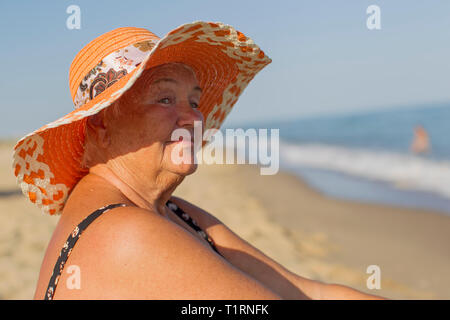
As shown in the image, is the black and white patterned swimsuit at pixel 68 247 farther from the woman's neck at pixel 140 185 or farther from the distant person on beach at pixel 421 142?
the distant person on beach at pixel 421 142

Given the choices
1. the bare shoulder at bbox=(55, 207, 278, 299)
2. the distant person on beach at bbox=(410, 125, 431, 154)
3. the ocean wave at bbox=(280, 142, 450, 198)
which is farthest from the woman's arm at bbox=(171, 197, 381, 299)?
the distant person on beach at bbox=(410, 125, 431, 154)

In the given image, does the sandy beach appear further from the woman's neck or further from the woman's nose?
the woman's nose

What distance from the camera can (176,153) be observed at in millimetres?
1821

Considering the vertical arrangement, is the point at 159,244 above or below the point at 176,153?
below

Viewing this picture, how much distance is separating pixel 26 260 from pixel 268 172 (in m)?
9.95

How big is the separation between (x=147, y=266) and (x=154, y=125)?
618mm

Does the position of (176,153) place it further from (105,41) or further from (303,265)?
(303,265)

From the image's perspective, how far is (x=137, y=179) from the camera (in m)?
1.87

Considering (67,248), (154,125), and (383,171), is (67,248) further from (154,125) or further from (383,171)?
(383,171)

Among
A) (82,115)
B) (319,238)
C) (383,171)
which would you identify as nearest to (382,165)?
(383,171)

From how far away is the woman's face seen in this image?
1802 mm

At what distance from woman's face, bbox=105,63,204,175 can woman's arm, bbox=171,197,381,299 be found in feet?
1.56

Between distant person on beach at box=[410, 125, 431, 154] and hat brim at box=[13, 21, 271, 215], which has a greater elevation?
distant person on beach at box=[410, 125, 431, 154]
